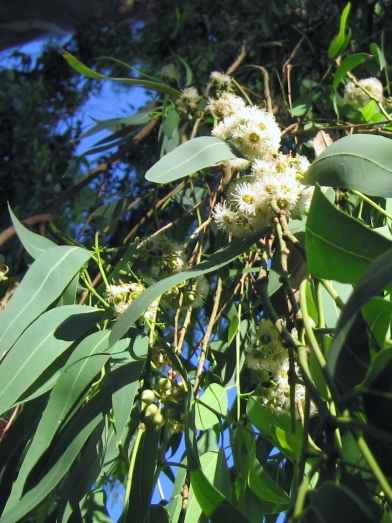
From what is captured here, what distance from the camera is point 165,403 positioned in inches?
32.3

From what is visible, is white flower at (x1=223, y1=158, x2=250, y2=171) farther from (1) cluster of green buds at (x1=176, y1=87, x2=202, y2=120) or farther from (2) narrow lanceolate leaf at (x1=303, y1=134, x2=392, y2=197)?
(1) cluster of green buds at (x1=176, y1=87, x2=202, y2=120)

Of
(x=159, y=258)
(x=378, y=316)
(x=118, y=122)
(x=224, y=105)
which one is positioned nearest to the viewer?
(x=378, y=316)

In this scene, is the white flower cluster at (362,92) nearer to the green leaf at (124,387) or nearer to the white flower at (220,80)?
the white flower at (220,80)

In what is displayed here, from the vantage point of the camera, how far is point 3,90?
97.7 inches

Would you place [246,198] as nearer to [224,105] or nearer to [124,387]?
[124,387]

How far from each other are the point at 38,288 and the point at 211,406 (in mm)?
313

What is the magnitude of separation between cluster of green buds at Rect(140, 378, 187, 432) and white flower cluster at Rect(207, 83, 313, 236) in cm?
22

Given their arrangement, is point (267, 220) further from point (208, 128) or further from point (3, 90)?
point (3, 90)

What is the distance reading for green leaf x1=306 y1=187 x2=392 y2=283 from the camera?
61 cm

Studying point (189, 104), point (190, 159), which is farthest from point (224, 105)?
point (190, 159)

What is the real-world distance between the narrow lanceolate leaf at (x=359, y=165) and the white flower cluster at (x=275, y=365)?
0.68 ft

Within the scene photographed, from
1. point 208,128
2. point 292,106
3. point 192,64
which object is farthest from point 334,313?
point 192,64

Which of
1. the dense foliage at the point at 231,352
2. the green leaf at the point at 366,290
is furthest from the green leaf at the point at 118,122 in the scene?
the green leaf at the point at 366,290

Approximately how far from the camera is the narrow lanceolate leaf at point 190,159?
853 mm
